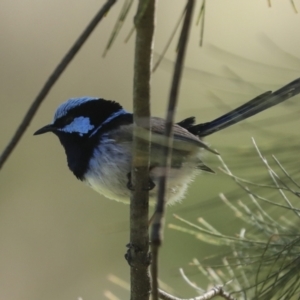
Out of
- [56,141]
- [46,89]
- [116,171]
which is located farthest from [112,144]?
[56,141]

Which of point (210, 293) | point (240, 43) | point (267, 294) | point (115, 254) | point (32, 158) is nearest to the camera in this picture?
point (267, 294)

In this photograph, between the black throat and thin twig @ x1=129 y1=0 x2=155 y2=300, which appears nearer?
thin twig @ x1=129 y1=0 x2=155 y2=300

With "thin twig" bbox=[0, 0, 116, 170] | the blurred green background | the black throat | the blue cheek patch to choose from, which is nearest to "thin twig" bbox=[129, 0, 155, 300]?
"thin twig" bbox=[0, 0, 116, 170]

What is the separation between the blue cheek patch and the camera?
2074mm

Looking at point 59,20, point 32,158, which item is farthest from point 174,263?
point 59,20

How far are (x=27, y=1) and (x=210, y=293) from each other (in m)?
3.10

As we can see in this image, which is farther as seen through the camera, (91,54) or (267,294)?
(91,54)

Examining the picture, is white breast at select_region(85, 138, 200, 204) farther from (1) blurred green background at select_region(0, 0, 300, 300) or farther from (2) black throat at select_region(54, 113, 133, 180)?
(1) blurred green background at select_region(0, 0, 300, 300)

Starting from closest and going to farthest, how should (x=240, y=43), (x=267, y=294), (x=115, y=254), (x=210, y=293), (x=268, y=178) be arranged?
(x=267, y=294), (x=268, y=178), (x=210, y=293), (x=240, y=43), (x=115, y=254)

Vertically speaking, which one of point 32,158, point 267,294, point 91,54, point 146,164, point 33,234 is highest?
point 91,54

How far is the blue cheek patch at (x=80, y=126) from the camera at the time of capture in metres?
2.07

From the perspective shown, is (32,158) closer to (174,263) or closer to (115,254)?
(115,254)

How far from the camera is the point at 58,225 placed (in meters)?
4.19

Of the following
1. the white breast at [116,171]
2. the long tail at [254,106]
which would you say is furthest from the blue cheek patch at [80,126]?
the long tail at [254,106]
